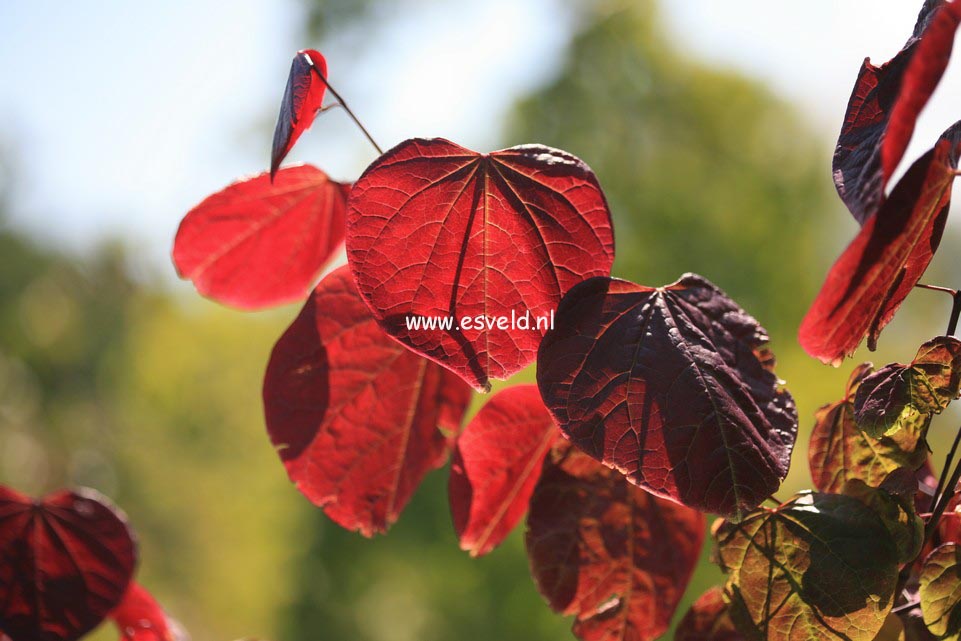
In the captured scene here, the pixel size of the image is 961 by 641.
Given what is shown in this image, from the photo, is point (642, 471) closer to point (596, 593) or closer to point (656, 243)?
point (596, 593)

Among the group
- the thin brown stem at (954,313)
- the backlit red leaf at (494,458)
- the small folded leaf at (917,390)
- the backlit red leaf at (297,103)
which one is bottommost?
the small folded leaf at (917,390)

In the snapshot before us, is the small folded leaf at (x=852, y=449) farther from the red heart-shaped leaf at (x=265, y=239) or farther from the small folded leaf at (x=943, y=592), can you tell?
the red heart-shaped leaf at (x=265, y=239)

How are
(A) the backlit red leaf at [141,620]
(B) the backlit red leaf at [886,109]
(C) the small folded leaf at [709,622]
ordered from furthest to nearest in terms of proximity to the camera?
(A) the backlit red leaf at [141,620] → (C) the small folded leaf at [709,622] → (B) the backlit red leaf at [886,109]

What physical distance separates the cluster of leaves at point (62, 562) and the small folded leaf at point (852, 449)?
33cm

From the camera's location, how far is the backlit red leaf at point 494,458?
1.17 feet

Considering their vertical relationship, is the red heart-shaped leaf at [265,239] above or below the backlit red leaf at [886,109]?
above

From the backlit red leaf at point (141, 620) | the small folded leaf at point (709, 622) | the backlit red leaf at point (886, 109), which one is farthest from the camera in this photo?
the backlit red leaf at point (141, 620)

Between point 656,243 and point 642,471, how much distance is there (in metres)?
6.64

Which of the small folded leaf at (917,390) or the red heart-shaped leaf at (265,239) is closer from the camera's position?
the small folded leaf at (917,390)

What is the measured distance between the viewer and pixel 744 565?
287 millimetres

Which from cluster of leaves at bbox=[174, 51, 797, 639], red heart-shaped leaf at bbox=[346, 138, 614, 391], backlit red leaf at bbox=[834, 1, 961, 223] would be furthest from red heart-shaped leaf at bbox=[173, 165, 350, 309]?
backlit red leaf at bbox=[834, 1, 961, 223]

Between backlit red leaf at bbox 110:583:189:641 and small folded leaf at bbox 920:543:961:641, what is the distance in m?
0.37

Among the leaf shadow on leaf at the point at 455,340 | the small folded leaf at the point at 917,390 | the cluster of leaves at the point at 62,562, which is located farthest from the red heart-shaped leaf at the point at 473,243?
the cluster of leaves at the point at 62,562

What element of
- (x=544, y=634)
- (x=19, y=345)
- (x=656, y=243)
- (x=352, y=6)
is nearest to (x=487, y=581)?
(x=544, y=634)
